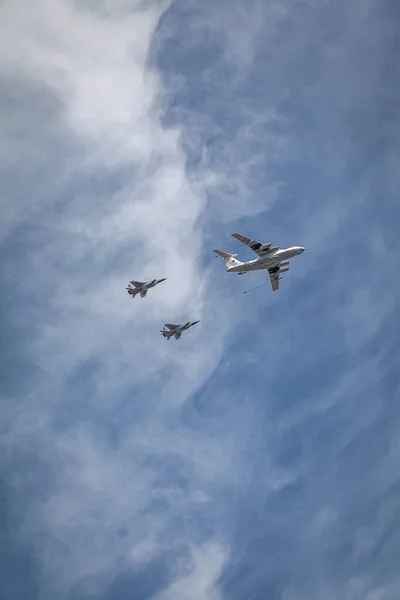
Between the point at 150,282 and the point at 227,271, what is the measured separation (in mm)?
23296

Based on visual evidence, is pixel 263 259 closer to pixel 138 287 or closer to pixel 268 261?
pixel 268 261

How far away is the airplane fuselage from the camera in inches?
7013

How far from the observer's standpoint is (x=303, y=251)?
585 feet

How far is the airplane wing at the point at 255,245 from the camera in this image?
176250mm

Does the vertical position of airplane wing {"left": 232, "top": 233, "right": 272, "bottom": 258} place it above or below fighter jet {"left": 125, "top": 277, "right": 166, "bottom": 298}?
below

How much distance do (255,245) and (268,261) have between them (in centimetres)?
628

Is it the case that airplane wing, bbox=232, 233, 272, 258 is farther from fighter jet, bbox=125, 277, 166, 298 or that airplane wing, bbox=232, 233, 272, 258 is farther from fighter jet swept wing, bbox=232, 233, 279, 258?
fighter jet, bbox=125, 277, 166, 298

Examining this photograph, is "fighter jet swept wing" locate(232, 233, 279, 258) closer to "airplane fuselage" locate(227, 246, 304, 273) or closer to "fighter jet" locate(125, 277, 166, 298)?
"airplane fuselage" locate(227, 246, 304, 273)

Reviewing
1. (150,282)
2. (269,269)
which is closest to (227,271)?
(269,269)

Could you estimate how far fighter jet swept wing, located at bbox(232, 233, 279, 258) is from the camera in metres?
176

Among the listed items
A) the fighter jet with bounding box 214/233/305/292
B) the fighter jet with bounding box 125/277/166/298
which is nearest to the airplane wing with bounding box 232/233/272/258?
the fighter jet with bounding box 214/233/305/292

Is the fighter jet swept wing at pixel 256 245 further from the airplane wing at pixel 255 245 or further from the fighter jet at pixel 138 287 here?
the fighter jet at pixel 138 287

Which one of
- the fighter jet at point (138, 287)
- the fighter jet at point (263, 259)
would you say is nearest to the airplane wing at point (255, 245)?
the fighter jet at point (263, 259)

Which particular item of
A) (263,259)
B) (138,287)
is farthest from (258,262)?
(138,287)
